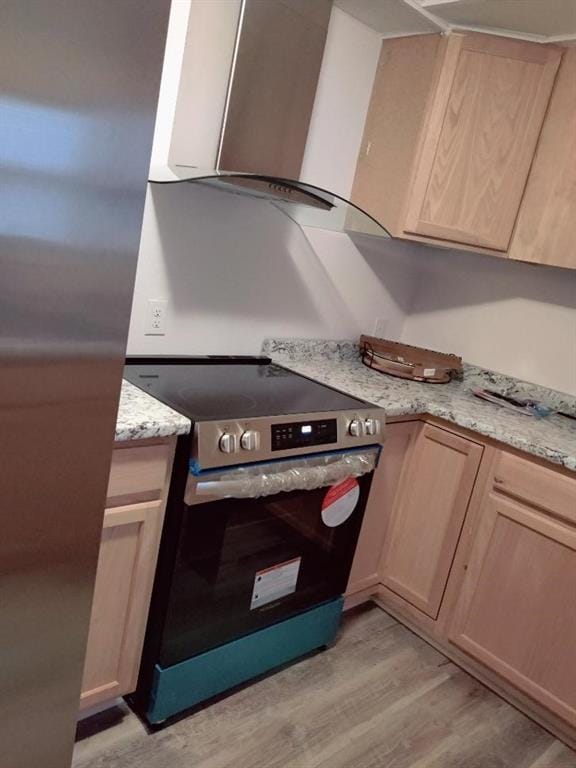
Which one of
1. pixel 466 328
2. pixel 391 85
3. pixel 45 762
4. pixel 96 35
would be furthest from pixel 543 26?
pixel 45 762

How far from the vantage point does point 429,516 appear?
6.70 ft

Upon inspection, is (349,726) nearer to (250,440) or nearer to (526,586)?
(526,586)

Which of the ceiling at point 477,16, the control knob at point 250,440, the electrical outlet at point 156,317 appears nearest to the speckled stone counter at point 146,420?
the control knob at point 250,440

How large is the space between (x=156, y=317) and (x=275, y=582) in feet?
2.98

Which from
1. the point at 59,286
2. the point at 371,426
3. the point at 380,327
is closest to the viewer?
the point at 59,286

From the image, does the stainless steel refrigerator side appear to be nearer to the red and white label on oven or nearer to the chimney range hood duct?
the chimney range hood duct

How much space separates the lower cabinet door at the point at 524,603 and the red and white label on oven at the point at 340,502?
44cm

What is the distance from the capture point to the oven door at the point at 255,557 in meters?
1.48

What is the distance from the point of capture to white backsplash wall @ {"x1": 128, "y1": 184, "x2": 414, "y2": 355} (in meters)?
1.84

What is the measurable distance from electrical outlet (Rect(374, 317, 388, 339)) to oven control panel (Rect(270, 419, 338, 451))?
1.06m

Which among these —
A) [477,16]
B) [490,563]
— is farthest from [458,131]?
[490,563]

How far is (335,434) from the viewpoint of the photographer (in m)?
1.65

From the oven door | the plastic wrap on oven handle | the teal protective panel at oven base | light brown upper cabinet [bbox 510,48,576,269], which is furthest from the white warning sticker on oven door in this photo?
light brown upper cabinet [bbox 510,48,576,269]

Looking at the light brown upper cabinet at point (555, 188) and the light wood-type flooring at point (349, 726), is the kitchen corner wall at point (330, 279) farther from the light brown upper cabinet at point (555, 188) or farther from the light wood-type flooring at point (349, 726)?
the light wood-type flooring at point (349, 726)
